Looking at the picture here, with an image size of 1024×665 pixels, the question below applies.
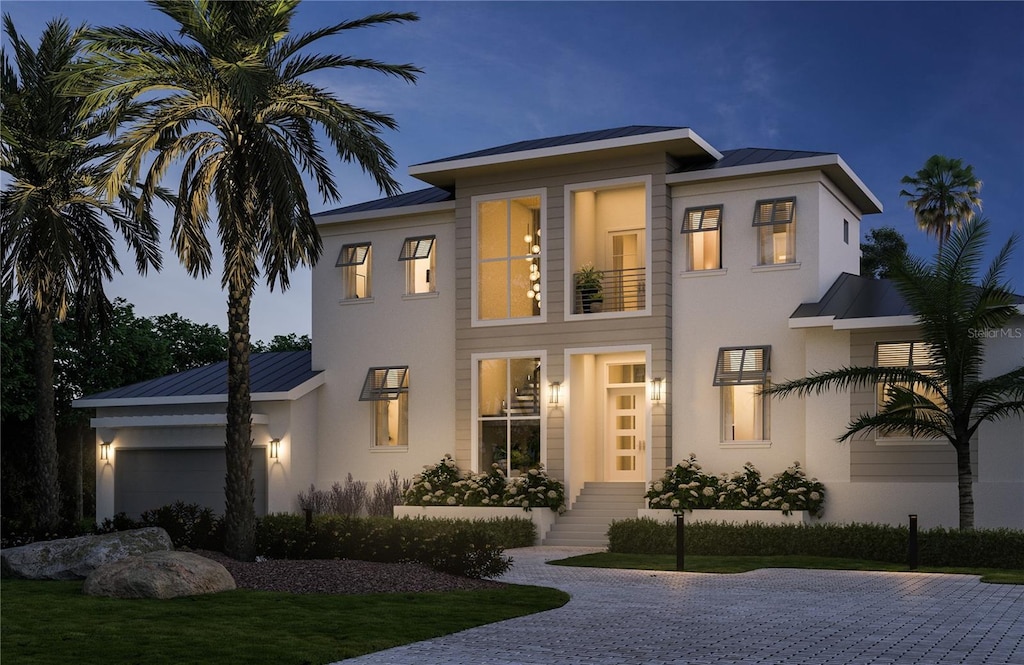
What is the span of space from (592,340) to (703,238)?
3157mm

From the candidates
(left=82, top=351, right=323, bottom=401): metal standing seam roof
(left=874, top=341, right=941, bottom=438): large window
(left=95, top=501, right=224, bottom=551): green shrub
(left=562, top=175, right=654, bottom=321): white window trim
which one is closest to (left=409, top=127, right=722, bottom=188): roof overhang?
(left=562, top=175, right=654, bottom=321): white window trim

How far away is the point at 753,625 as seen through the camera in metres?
11.7

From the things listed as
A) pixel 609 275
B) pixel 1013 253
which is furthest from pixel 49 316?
pixel 1013 253

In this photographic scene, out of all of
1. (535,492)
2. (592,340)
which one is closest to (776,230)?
(592,340)

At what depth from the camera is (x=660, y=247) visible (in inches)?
933

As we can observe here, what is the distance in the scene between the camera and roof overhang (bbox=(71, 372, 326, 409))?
86.2 feet

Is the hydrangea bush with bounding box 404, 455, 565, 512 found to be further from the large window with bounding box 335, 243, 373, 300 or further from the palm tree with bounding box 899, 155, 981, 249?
Answer: the palm tree with bounding box 899, 155, 981, 249

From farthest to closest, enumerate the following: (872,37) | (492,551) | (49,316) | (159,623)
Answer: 1. (872,37)
2. (49,316)
3. (492,551)
4. (159,623)

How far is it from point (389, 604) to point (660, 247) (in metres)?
12.7

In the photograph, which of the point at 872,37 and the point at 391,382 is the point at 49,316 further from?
the point at 872,37

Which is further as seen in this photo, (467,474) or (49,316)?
(467,474)

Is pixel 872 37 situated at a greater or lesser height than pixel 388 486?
greater

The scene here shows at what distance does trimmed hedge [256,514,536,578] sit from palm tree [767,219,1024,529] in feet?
24.6

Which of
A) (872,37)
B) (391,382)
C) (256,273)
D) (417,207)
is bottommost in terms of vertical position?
(391,382)
